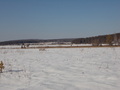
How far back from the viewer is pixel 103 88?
14.9ft

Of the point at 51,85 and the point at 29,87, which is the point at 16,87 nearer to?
the point at 29,87

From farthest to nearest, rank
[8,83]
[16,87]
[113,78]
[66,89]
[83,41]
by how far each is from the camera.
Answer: [83,41], [113,78], [8,83], [16,87], [66,89]

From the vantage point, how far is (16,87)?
15.7 ft

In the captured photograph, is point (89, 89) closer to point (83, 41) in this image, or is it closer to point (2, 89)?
point (2, 89)

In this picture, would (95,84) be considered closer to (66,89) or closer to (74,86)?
(74,86)

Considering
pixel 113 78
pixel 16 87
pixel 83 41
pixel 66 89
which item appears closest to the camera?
pixel 66 89

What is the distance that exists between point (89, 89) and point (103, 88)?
0.44 meters

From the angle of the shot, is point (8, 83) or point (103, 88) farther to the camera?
point (8, 83)

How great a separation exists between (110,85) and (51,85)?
192cm

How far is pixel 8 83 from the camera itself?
529cm

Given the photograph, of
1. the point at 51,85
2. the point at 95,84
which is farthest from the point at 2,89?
the point at 95,84

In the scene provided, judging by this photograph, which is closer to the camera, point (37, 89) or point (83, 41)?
point (37, 89)

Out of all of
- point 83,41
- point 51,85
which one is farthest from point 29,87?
point 83,41

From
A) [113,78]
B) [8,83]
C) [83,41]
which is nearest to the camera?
[8,83]
